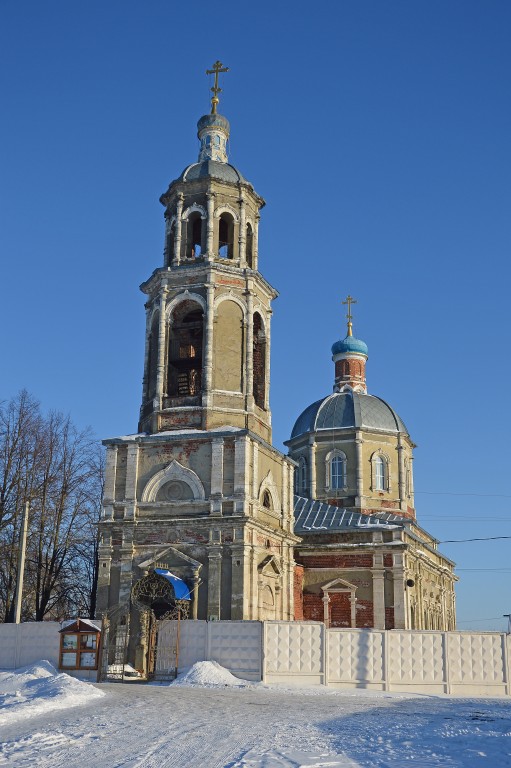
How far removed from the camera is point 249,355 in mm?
25734

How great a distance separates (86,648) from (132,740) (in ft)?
32.9

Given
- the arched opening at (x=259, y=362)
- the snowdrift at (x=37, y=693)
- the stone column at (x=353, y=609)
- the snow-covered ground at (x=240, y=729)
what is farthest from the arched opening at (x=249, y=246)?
the snow-covered ground at (x=240, y=729)

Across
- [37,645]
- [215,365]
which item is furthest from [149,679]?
[215,365]

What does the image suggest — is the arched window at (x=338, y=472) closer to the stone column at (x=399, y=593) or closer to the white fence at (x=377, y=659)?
the stone column at (x=399, y=593)

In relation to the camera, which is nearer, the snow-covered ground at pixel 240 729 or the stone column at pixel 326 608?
the snow-covered ground at pixel 240 729

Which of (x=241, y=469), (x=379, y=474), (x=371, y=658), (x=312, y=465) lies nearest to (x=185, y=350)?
(x=241, y=469)

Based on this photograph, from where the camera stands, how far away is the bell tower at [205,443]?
23172 mm

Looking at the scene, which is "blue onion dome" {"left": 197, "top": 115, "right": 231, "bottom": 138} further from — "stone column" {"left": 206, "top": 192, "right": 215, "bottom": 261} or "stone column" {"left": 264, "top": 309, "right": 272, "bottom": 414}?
"stone column" {"left": 264, "top": 309, "right": 272, "bottom": 414}

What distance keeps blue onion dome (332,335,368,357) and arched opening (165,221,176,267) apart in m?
16.4

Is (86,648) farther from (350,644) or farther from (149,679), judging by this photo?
(350,644)

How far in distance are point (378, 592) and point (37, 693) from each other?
16899mm

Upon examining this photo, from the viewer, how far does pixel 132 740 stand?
31.8 ft

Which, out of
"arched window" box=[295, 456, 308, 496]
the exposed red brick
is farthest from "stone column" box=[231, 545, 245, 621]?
"arched window" box=[295, 456, 308, 496]

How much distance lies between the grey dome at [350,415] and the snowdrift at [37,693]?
2116 cm
